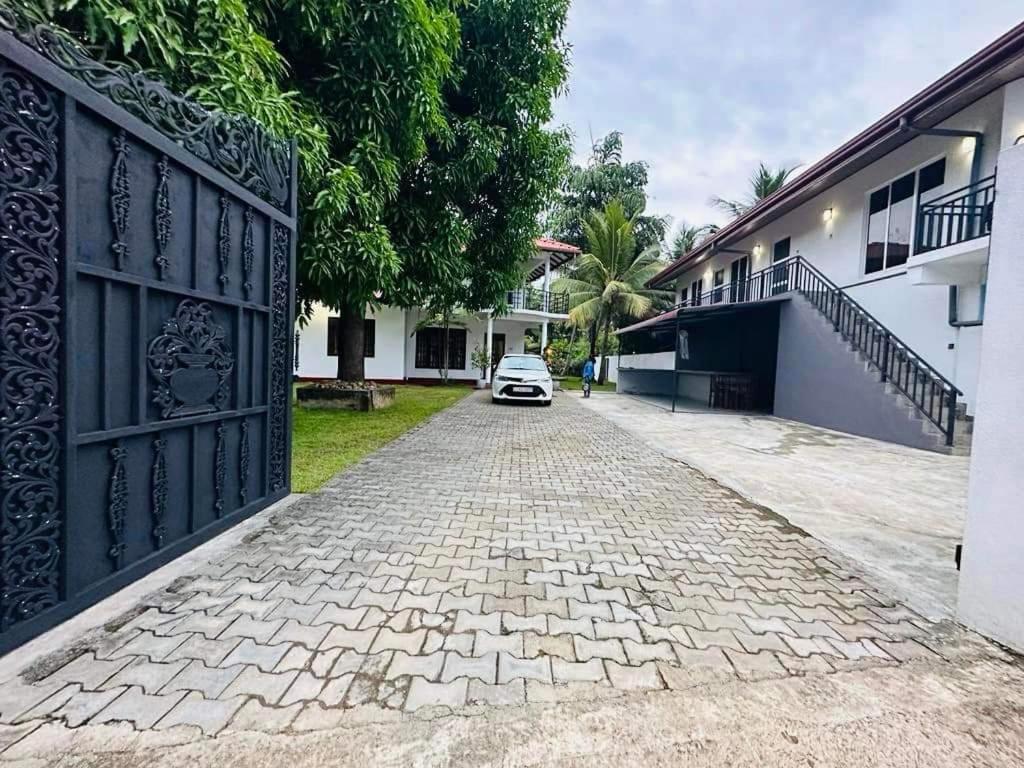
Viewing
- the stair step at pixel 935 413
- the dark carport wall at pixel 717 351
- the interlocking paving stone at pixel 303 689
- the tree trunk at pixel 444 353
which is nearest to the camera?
the interlocking paving stone at pixel 303 689

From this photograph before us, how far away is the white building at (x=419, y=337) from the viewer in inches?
812

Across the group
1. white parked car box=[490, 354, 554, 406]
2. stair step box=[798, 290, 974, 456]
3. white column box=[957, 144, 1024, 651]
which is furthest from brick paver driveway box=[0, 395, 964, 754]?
white parked car box=[490, 354, 554, 406]

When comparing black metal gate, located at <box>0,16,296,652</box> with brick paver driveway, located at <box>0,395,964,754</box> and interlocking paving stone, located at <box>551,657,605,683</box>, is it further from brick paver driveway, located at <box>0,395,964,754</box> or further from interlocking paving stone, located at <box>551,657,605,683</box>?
interlocking paving stone, located at <box>551,657,605,683</box>

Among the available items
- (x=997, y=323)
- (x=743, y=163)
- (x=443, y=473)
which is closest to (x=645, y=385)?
(x=743, y=163)

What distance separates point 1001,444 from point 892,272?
34.1 feet

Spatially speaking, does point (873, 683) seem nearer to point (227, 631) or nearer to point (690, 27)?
point (227, 631)

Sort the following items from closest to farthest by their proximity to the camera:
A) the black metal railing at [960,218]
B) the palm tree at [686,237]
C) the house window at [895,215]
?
the black metal railing at [960,218] < the house window at [895,215] < the palm tree at [686,237]

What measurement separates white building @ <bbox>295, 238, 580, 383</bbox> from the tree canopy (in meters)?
8.53

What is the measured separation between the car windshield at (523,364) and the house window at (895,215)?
8879mm

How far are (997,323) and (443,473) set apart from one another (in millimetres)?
4722

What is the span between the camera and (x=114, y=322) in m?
2.43

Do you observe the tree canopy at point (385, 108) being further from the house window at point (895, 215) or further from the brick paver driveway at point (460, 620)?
the house window at point (895, 215)

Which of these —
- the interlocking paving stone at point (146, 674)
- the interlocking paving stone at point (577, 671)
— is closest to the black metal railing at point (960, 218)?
the interlocking paving stone at point (577, 671)

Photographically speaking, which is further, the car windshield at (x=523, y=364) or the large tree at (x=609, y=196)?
the large tree at (x=609, y=196)
